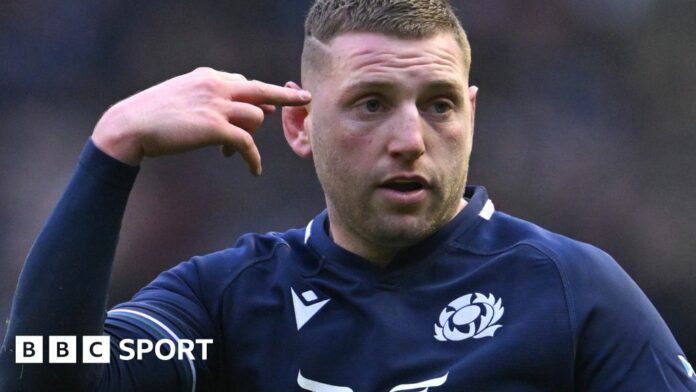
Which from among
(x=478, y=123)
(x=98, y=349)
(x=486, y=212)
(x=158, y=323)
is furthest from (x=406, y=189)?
(x=478, y=123)

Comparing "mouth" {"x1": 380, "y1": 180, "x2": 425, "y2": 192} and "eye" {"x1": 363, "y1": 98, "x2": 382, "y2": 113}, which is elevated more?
"eye" {"x1": 363, "y1": 98, "x2": 382, "y2": 113}

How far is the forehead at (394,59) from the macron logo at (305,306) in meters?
0.58

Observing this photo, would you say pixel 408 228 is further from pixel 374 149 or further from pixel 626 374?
pixel 626 374

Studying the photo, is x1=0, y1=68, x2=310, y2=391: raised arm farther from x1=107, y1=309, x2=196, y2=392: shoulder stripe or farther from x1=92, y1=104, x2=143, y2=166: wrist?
x1=107, y1=309, x2=196, y2=392: shoulder stripe

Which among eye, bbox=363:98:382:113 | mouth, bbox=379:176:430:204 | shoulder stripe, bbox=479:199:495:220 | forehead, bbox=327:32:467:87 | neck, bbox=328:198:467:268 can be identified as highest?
forehead, bbox=327:32:467:87

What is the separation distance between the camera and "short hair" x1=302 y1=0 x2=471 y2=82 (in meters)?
3.08

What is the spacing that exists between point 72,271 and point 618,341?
1.31m

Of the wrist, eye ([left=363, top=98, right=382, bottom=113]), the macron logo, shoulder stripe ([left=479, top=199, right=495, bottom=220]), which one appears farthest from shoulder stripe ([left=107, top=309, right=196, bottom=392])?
shoulder stripe ([left=479, top=199, right=495, bottom=220])

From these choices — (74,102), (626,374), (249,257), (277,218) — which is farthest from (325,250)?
(74,102)

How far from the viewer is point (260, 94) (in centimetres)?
261

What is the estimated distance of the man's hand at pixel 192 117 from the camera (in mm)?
2553

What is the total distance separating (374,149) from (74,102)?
471 centimetres

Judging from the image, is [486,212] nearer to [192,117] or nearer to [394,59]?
[394,59]

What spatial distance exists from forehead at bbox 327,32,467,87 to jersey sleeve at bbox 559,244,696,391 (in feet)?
Answer: 2.13
